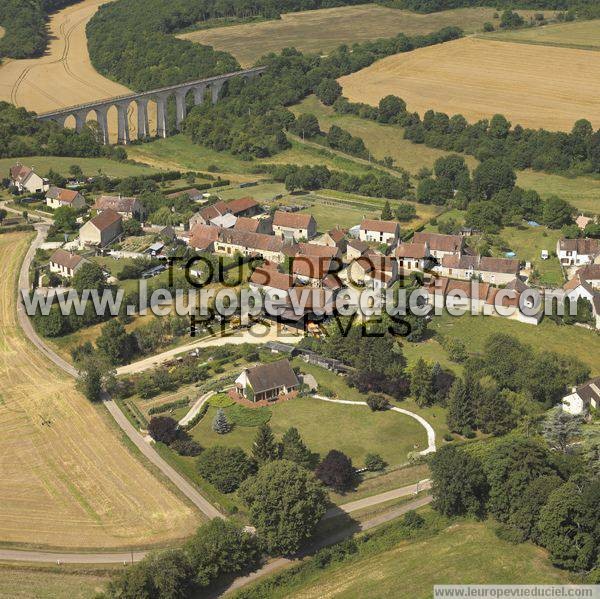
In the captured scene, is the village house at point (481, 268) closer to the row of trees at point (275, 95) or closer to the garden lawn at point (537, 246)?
the garden lawn at point (537, 246)

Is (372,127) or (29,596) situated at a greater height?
(372,127)

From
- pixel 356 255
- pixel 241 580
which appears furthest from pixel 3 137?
pixel 241 580

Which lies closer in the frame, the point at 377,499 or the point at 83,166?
the point at 377,499

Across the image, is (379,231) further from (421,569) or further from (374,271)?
(421,569)

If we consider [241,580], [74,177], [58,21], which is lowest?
[241,580]

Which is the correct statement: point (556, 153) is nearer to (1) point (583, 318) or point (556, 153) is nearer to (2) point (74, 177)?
(1) point (583, 318)

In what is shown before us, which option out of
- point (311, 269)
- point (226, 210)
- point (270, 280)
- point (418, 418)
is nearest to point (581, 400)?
point (418, 418)

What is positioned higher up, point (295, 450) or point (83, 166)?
point (83, 166)
